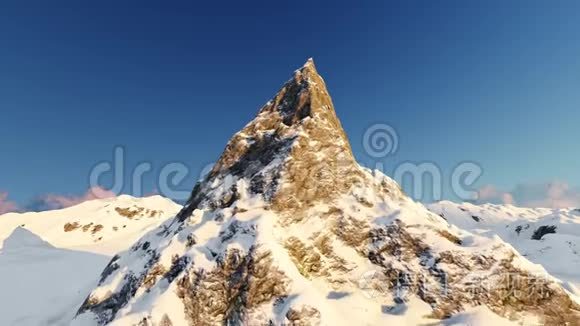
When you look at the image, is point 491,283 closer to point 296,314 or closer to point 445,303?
point 445,303

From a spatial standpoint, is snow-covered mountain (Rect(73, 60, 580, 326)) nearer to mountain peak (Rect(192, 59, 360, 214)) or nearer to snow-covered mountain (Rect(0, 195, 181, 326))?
Answer: mountain peak (Rect(192, 59, 360, 214))

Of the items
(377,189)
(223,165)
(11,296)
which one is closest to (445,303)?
(377,189)

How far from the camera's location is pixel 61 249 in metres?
99.8

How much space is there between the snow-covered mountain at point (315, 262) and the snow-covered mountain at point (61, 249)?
1788 cm

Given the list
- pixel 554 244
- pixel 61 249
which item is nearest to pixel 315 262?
pixel 61 249

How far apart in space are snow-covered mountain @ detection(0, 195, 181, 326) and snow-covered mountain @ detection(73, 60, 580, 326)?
17.9 meters

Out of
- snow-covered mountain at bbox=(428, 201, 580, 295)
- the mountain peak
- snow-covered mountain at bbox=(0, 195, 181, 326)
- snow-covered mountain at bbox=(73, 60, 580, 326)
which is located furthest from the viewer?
snow-covered mountain at bbox=(428, 201, 580, 295)

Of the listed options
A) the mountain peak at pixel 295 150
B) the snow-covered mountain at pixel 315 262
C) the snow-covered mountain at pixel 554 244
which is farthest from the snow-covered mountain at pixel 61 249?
the snow-covered mountain at pixel 554 244

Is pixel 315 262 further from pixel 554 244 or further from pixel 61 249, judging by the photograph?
pixel 554 244

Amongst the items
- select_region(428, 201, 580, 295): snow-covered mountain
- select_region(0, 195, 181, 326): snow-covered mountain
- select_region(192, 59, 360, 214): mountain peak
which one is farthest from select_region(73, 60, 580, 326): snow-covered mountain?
select_region(0, 195, 181, 326): snow-covered mountain

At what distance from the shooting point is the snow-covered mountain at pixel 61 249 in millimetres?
56978

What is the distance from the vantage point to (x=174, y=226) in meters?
48.2

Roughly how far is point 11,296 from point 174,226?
35853mm

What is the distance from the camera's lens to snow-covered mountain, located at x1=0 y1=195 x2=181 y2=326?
5698 centimetres
